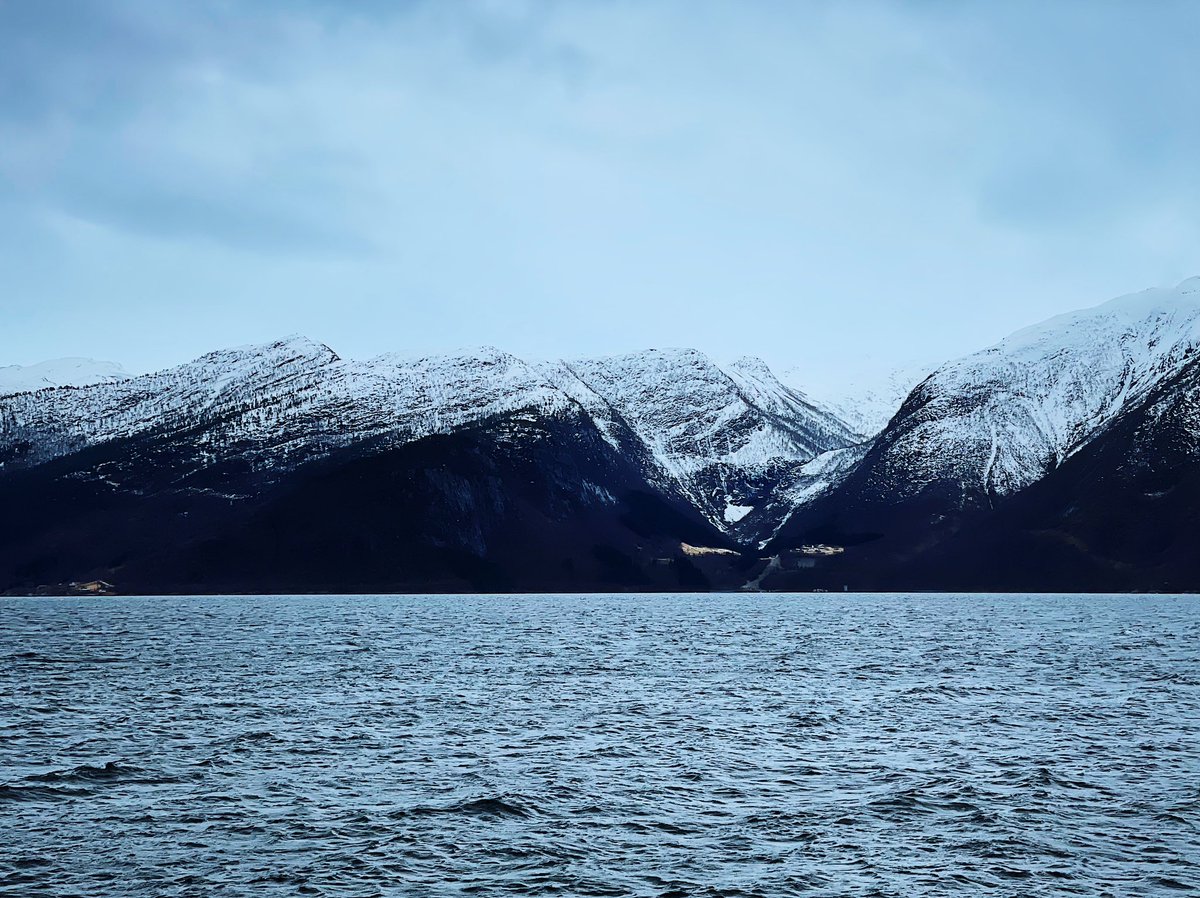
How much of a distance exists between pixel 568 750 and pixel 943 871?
26730mm

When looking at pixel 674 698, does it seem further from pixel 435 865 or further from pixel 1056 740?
pixel 435 865

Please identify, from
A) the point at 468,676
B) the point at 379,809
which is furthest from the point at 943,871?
the point at 468,676

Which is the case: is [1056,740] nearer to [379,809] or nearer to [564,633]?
[379,809]

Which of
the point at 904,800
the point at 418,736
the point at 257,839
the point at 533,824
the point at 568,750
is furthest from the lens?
the point at 418,736

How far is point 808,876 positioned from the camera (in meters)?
38.0

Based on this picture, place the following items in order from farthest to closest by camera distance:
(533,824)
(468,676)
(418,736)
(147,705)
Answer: (468,676), (147,705), (418,736), (533,824)

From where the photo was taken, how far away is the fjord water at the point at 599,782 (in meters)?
38.3

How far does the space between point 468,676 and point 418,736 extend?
36.8 meters

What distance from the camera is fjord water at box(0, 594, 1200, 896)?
126ft

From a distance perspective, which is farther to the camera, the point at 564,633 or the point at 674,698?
the point at 564,633

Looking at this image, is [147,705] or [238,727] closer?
[238,727]

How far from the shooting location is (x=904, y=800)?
162 feet

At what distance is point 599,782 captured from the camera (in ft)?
175

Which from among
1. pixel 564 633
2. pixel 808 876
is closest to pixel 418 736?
pixel 808 876
